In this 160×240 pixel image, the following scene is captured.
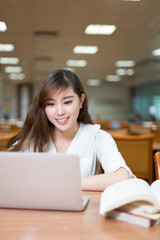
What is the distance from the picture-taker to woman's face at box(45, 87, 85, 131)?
137cm

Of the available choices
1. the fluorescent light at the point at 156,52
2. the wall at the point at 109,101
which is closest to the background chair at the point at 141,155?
the fluorescent light at the point at 156,52

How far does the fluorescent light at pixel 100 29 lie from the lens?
5252 millimetres

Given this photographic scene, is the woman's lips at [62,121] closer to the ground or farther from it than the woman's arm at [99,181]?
farther from it

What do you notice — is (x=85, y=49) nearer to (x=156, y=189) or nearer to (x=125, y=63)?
(x=125, y=63)

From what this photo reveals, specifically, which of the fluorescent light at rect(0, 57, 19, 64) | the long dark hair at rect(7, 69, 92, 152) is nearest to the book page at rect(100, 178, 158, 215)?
the long dark hair at rect(7, 69, 92, 152)

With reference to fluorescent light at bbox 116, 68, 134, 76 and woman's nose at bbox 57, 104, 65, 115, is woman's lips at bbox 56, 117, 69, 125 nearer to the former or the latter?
woman's nose at bbox 57, 104, 65, 115

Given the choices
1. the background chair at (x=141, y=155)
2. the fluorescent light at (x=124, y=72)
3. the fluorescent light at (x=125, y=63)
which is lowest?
→ the background chair at (x=141, y=155)

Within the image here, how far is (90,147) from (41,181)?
72cm

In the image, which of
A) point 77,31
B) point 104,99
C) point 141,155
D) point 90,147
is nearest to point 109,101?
point 104,99

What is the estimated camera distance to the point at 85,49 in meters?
7.34

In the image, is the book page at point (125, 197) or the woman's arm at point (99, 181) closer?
the book page at point (125, 197)

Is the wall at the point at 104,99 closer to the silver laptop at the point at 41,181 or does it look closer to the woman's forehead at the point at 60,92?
the woman's forehead at the point at 60,92

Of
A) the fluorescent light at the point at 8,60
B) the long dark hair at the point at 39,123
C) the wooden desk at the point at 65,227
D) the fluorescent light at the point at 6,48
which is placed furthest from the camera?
the fluorescent light at the point at 8,60

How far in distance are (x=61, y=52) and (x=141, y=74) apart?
5364mm
